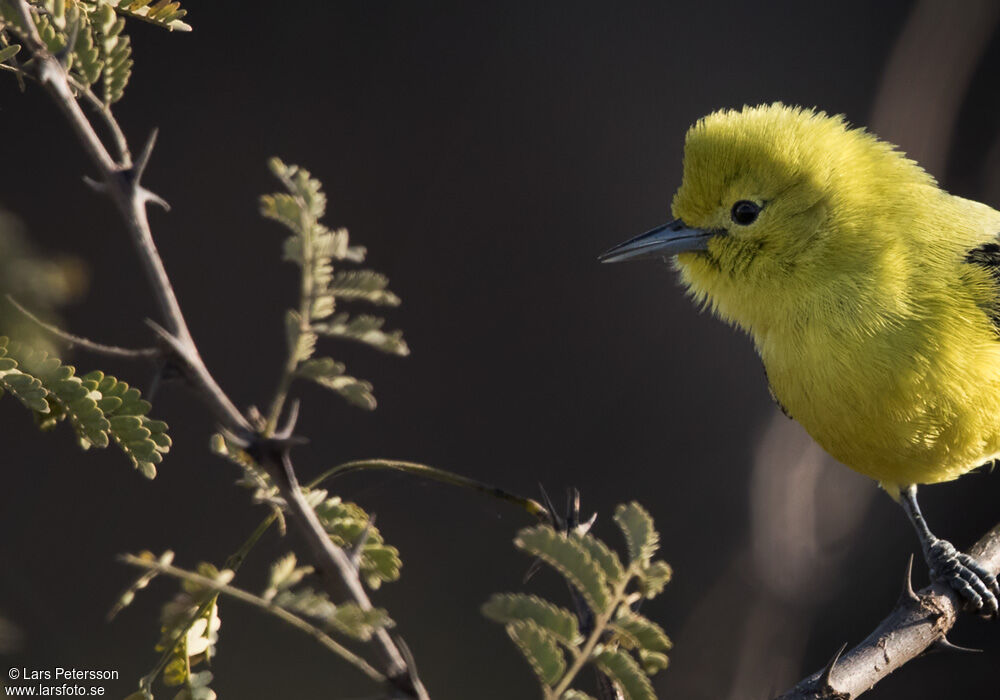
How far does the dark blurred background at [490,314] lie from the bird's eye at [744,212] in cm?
244

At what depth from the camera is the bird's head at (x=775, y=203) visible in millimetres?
2936

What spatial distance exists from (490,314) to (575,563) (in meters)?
4.91

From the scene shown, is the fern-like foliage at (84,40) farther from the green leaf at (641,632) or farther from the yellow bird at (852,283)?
the yellow bird at (852,283)

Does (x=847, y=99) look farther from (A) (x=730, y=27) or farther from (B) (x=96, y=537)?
(B) (x=96, y=537)

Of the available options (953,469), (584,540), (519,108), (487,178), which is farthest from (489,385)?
(584,540)

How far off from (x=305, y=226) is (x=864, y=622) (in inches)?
226

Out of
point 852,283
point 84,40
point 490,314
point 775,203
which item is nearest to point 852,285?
point 852,283

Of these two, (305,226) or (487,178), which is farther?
(487,178)

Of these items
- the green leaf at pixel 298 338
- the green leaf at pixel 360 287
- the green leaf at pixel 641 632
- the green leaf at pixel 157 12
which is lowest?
the green leaf at pixel 641 632

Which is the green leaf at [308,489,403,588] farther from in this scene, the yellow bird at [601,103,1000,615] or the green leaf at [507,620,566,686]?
the yellow bird at [601,103,1000,615]

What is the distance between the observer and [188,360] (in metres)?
1.08

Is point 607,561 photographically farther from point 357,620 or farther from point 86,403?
point 86,403

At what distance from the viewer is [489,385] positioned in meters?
6.11

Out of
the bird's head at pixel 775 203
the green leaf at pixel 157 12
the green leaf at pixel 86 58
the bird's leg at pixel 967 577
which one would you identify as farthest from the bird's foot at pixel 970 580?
the green leaf at pixel 86 58
